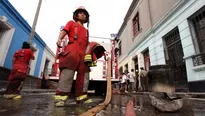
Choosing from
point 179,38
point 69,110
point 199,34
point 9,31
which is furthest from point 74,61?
point 9,31

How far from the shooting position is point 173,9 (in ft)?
20.8

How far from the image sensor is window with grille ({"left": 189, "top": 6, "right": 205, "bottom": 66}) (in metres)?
4.80

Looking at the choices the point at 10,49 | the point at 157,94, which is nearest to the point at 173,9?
the point at 157,94

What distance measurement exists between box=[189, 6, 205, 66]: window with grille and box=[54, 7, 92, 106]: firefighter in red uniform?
4771 millimetres

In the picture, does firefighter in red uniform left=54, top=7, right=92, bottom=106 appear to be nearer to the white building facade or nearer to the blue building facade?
the white building facade

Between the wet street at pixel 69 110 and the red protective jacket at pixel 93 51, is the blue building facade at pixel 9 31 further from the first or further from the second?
the red protective jacket at pixel 93 51

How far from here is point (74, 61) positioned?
2074mm

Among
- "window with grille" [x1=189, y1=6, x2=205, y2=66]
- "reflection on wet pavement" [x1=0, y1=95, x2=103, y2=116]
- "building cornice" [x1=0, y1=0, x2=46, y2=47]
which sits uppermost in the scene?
"building cornice" [x1=0, y1=0, x2=46, y2=47]

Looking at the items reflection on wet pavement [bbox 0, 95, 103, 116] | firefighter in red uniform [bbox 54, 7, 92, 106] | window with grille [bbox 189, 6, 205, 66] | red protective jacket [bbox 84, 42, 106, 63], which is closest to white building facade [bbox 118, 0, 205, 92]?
window with grille [bbox 189, 6, 205, 66]

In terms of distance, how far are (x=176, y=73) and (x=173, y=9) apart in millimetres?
3377

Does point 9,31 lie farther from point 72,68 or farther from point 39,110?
point 39,110

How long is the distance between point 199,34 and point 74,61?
561cm

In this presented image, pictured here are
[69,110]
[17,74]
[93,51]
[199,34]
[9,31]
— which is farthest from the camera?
[9,31]

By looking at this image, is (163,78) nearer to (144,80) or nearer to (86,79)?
(86,79)
